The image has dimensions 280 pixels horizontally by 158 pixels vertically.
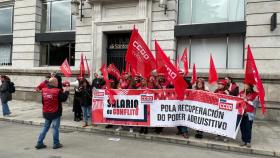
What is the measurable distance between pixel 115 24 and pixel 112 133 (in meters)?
6.84

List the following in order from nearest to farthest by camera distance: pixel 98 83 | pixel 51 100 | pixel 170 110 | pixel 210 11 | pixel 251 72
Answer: pixel 51 100
pixel 251 72
pixel 170 110
pixel 98 83
pixel 210 11

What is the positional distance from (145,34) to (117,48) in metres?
2.09

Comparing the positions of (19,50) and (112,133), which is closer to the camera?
(112,133)

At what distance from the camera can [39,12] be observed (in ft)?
53.3

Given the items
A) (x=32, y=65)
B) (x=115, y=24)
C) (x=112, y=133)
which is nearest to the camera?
(x=112, y=133)

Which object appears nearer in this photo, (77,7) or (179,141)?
(179,141)

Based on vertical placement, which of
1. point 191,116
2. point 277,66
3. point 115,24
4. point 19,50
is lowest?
point 191,116

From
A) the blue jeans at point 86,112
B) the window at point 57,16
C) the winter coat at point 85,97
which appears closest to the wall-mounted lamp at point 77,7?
the window at point 57,16

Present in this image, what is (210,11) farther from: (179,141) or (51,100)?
(51,100)

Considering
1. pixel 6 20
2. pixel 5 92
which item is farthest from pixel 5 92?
pixel 6 20

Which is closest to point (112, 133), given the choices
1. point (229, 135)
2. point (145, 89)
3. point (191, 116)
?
point (145, 89)

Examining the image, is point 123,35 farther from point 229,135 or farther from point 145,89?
point 229,135

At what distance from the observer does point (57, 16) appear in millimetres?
16203

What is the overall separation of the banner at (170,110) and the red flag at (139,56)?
2.37 feet
